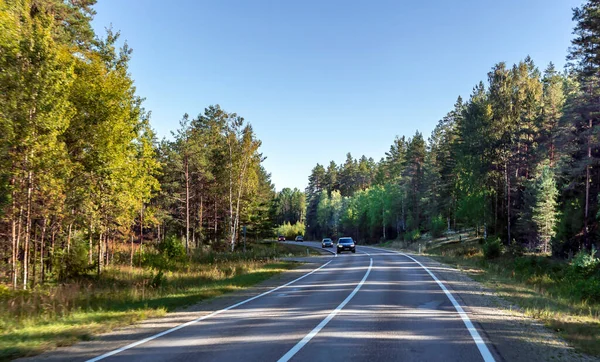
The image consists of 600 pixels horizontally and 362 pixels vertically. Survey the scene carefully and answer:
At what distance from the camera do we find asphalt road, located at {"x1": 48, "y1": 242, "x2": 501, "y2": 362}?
21.0 ft

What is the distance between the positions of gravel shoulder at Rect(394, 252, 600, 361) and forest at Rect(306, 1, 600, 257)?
16.0 metres

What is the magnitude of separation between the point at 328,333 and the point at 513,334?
12.3 ft

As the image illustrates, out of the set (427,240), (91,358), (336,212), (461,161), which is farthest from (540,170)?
(336,212)

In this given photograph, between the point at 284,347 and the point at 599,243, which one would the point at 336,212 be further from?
the point at 284,347

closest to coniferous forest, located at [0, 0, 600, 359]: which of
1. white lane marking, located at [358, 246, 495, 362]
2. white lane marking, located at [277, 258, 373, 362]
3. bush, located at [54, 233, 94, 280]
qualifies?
bush, located at [54, 233, 94, 280]

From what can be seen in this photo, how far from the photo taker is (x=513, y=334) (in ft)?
25.4

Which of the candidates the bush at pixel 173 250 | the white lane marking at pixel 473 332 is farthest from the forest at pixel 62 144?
the white lane marking at pixel 473 332

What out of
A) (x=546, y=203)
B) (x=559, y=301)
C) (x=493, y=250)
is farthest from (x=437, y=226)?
(x=559, y=301)

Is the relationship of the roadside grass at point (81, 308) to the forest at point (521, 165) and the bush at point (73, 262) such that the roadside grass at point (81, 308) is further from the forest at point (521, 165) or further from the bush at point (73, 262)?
the forest at point (521, 165)

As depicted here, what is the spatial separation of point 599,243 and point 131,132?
35.4 metres

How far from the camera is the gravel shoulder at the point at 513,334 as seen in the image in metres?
6.39

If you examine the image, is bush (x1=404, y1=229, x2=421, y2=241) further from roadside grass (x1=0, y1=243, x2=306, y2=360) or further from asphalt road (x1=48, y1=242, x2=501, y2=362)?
asphalt road (x1=48, y1=242, x2=501, y2=362)

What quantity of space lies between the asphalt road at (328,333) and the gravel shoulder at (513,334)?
31cm

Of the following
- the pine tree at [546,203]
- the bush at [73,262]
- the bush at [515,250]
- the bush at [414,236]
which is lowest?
the bush at [414,236]
